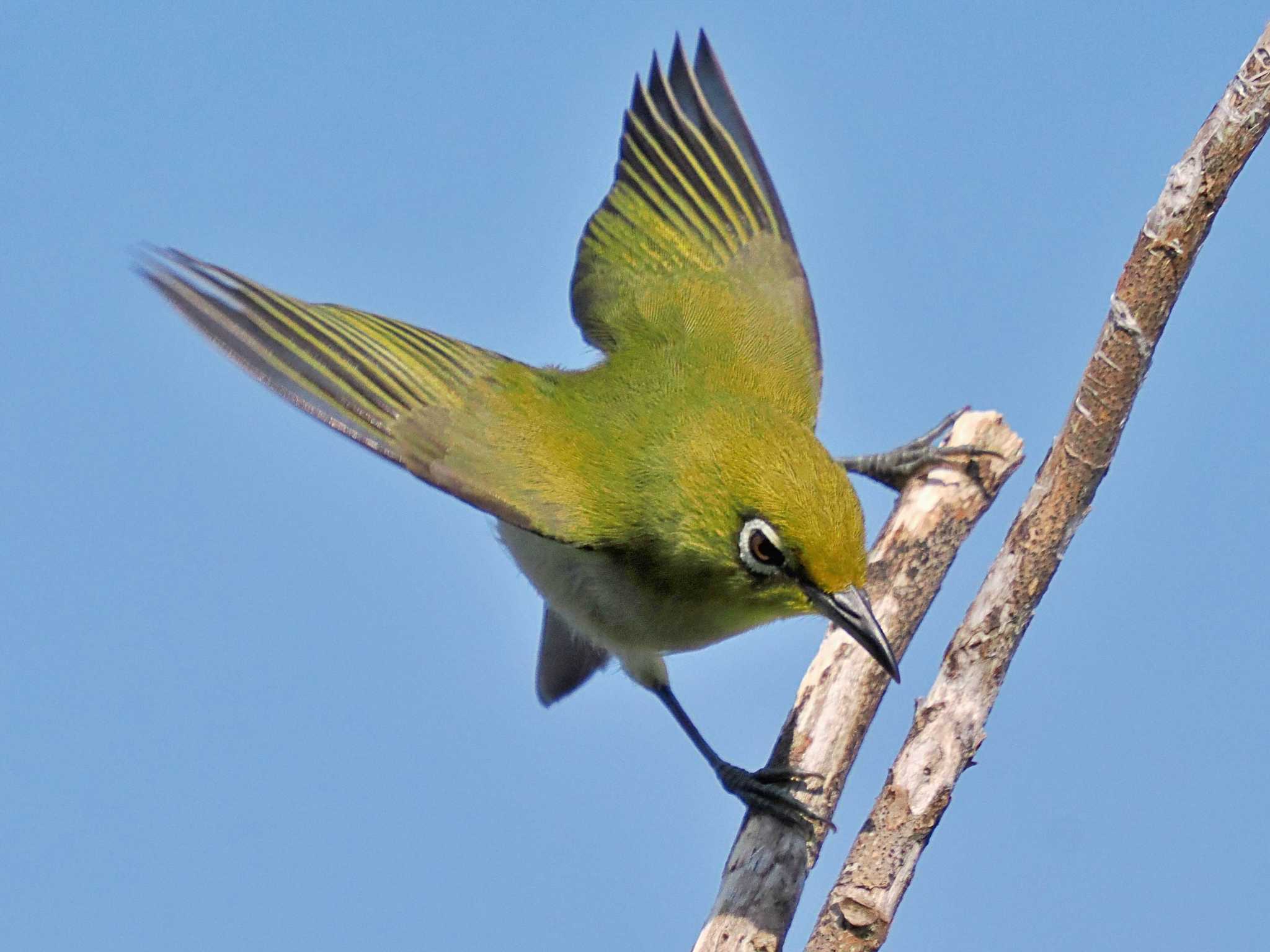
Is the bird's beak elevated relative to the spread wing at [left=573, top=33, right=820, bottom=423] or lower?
lower

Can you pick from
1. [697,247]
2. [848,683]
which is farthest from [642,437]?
[697,247]

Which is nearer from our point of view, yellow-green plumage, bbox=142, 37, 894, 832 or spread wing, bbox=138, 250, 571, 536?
yellow-green plumage, bbox=142, 37, 894, 832

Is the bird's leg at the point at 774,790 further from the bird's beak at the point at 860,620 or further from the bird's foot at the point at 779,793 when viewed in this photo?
the bird's beak at the point at 860,620

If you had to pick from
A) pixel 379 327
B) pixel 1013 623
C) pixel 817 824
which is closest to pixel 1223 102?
pixel 1013 623

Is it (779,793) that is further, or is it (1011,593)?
(779,793)

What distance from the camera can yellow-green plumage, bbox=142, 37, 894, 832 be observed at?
5395 mm

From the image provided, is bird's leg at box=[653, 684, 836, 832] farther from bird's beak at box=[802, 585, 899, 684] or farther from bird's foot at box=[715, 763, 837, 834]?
bird's beak at box=[802, 585, 899, 684]

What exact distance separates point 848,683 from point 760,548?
99 centimetres

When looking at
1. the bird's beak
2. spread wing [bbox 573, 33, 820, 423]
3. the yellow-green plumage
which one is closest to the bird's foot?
the yellow-green plumage

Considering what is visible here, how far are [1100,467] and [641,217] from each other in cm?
334

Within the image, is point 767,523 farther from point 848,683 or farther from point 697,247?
point 697,247

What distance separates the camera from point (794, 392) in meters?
6.70

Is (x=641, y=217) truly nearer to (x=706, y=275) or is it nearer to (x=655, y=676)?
(x=706, y=275)

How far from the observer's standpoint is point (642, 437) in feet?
19.4
